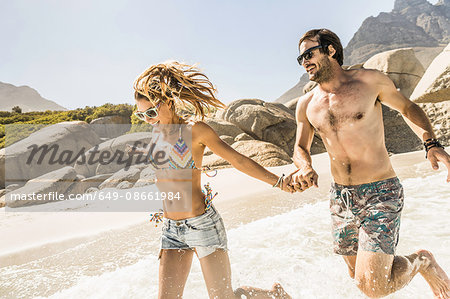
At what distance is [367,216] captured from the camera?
2.45 metres

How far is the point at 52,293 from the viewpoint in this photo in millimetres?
3371

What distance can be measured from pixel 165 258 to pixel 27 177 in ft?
44.3

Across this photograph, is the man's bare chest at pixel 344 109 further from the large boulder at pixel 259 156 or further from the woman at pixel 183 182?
the large boulder at pixel 259 156

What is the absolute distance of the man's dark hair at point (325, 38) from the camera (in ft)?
9.11

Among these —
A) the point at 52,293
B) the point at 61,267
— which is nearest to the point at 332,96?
the point at 52,293

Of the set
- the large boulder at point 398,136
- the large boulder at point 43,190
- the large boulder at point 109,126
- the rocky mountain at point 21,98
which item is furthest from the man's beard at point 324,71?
the rocky mountain at point 21,98

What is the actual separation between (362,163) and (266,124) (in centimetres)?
1310

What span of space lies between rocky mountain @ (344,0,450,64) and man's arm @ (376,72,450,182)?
99298 millimetres

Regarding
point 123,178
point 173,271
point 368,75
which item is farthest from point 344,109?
point 123,178

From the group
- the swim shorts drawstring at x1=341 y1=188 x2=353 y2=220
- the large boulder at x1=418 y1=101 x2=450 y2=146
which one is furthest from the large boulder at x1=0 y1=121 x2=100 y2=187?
the large boulder at x1=418 y1=101 x2=450 y2=146

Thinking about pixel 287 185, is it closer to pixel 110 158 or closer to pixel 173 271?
pixel 173 271

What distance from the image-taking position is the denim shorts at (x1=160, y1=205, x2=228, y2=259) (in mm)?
2133

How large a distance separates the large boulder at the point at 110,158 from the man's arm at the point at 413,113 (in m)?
10.9

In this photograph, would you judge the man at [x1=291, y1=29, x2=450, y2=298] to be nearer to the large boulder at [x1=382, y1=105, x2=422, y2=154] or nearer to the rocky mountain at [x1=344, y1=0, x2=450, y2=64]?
the large boulder at [x1=382, y1=105, x2=422, y2=154]
